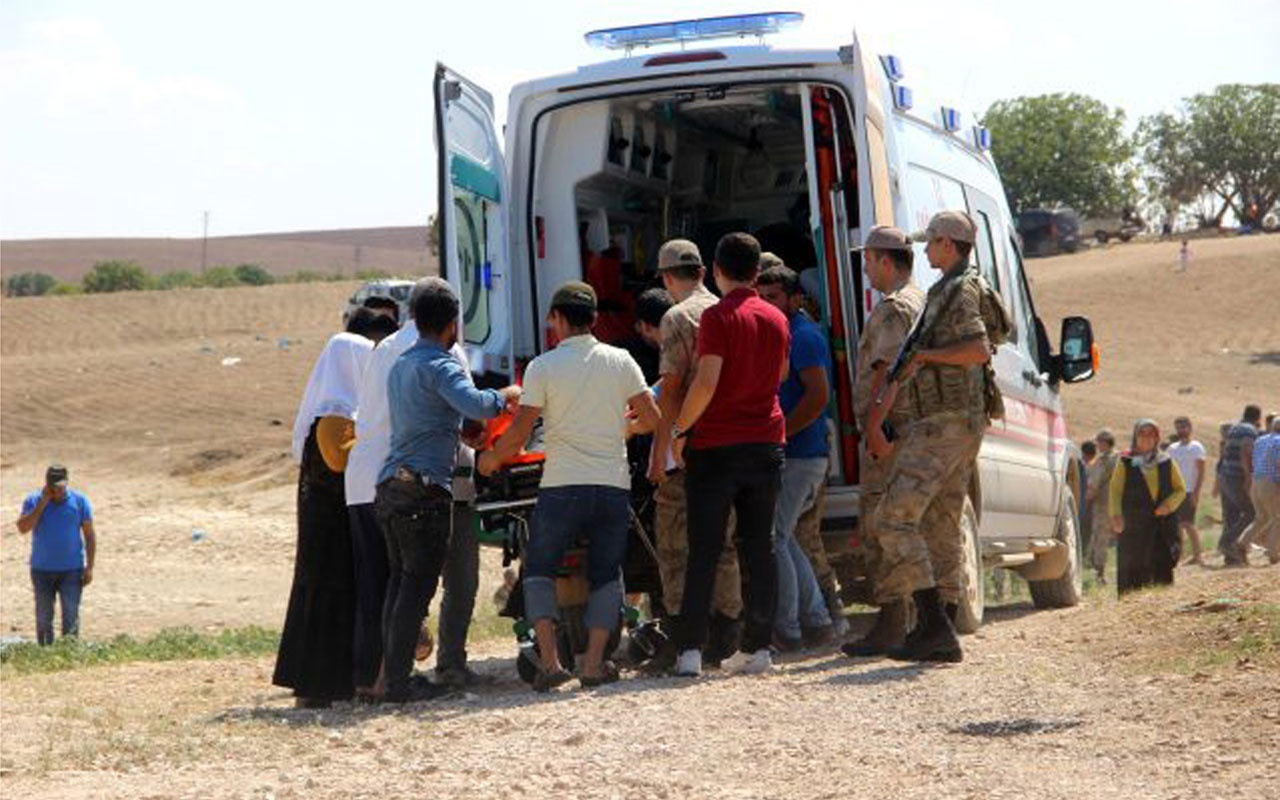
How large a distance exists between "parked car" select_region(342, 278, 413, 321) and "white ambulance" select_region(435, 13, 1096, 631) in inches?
12.9

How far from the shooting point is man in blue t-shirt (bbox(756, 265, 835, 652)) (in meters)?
9.44

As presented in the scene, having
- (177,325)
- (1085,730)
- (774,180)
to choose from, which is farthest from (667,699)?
(177,325)

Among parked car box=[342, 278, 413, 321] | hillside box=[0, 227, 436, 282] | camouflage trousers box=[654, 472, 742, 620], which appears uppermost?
hillside box=[0, 227, 436, 282]

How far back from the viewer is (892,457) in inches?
374

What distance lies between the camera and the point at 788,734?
723 centimetres

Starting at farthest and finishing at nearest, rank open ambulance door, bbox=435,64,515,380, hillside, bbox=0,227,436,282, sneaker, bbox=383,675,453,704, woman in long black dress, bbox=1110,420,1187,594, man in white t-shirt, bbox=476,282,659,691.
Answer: hillside, bbox=0,227,436,282, woman in long black dress, bbox=1110,420,1187,594, open ambulance door, bbox=435,64,515,380, sneaker, bbox=383,675,453,704, man in white t-shirt, bbox=476,282,659,691

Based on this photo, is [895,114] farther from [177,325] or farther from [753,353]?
[177,325]

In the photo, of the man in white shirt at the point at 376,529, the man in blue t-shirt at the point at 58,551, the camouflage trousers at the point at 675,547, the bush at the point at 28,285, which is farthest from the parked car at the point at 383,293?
the bush at the point at 28,285

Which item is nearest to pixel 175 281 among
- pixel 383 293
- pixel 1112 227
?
pixel 1112 227

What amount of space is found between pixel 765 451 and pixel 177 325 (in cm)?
4500

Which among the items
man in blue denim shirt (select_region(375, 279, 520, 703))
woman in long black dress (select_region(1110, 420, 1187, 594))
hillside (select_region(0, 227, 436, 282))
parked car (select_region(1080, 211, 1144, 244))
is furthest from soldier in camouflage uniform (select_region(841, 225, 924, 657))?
hillside (select_region(0, 227, 436, 282))

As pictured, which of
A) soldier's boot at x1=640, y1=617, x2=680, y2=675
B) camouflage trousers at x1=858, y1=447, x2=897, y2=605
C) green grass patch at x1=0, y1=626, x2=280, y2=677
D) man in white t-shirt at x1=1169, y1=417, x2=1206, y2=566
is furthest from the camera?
man in white t-shirt at x1=1169, y1=417, x2=1206, y2=566

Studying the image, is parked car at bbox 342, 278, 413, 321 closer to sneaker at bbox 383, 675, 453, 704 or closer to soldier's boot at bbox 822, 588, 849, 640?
sneaker at bbox 383, 675, 453, 704

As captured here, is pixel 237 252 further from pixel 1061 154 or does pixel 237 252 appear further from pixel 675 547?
pixel 675 547
